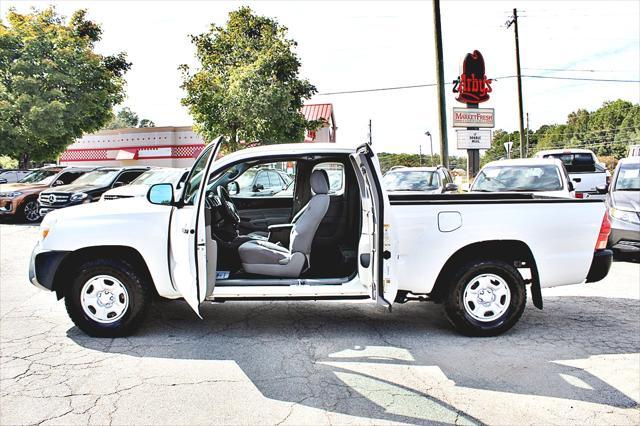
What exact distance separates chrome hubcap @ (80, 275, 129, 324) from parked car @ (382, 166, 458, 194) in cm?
864

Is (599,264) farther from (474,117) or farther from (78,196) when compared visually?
(474,117)

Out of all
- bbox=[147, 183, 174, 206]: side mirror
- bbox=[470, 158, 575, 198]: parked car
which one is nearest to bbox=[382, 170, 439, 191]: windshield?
bbox=[470, 158, 575, 198]: parked car

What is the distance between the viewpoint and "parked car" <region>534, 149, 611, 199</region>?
15039mm

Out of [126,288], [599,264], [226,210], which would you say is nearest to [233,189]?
[226,210]

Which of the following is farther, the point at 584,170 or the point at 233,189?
the point at 584,170

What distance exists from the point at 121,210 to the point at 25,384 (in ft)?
5.55

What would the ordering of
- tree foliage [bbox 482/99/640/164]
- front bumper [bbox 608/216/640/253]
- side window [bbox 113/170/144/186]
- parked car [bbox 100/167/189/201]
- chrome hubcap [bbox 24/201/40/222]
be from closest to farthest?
front bumper [bbox 608/216/640/253], parked car [bbox 100/167/189/201], side window [bbox 113/170/144/186], chrome hubcap [bbox 24/201/40/222], tree foliage [bbox 482/99/640/164]

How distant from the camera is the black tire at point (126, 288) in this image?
4902mm

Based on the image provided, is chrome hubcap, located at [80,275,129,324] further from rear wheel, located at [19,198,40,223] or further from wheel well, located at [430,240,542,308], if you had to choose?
rear wheel, located at [19,198,40,223]

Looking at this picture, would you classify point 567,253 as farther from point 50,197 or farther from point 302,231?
point 50,197

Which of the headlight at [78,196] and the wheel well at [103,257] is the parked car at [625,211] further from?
the headlight at [78,196]

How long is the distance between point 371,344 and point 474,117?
15684 millimetres

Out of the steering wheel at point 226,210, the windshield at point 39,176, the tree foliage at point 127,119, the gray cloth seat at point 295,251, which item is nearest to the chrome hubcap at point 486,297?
the gray cloth seat at point 295,251

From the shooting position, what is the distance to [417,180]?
1343 cm
